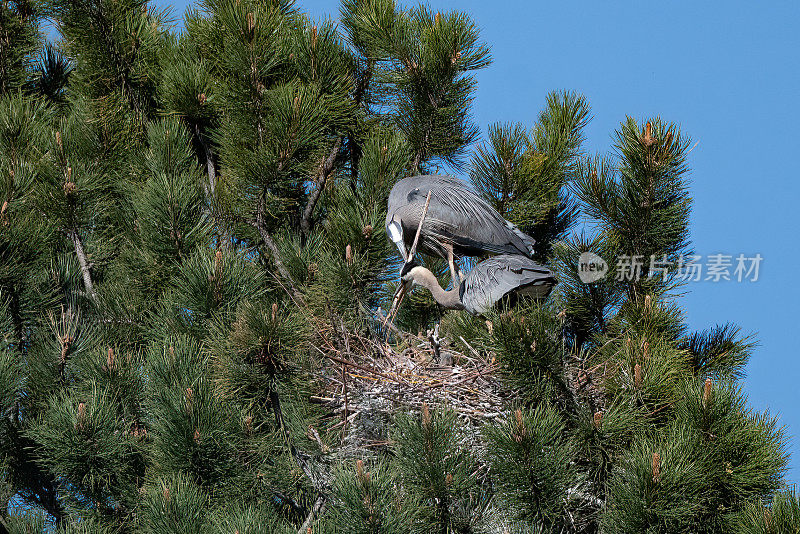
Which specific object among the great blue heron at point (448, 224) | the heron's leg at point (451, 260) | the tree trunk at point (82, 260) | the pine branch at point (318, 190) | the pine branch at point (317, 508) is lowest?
the pine branch at point (317, 508)

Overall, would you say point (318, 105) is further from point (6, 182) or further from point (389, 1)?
point (6, 182)

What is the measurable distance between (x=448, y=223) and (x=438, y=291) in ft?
1.11

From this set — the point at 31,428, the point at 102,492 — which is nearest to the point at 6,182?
the point at 31,428

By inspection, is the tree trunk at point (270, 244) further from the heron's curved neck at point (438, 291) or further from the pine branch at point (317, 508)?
the pine branch at point (317, 508)

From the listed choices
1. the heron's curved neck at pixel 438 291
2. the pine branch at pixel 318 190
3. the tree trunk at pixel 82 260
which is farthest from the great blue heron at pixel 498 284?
the tree trunk at pixel 82 260

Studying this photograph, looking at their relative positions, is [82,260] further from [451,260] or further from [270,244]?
[451,260]

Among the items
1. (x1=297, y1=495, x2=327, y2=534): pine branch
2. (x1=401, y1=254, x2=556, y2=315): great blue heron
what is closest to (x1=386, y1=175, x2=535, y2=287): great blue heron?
(x1=401, y1=254, x2=556, y2=315): great blue heron

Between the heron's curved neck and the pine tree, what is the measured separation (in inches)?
4.2

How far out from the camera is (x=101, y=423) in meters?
5.28

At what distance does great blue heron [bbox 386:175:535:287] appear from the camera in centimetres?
590

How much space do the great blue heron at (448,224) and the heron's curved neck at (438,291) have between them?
0.09 meters

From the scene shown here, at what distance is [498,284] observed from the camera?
18.0 ft

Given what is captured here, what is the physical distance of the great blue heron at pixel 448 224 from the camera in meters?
5.90

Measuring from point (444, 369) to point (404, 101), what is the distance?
2225mm
